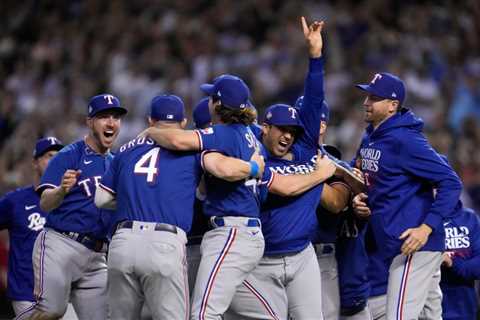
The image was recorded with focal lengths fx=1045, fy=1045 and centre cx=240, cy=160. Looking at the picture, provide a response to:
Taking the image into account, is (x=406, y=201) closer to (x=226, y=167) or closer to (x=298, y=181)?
(x=298, y=181)

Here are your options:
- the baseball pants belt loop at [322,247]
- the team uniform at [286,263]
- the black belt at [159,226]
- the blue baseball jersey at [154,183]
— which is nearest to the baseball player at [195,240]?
the team uniform at [286,263]

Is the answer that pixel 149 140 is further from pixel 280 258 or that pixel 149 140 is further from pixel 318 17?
pixel 318 17

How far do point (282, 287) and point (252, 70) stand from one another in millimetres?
7004

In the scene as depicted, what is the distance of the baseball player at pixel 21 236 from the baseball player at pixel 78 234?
72cm

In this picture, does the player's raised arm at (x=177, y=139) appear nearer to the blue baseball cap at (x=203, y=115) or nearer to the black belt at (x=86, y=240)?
the blue baseball cap at (x=203, y=115)

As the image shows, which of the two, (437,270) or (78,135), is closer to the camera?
(437,270)

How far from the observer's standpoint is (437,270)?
23.5 ft

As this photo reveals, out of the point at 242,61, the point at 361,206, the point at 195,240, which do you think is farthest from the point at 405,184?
the point at 242,61

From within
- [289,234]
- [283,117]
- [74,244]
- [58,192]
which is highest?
[283,117]

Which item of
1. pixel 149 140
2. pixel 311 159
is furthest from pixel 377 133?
pixel 149 140

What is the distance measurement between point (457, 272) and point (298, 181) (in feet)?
5.41

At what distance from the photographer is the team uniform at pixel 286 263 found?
7.10m

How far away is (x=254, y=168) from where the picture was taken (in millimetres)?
6738

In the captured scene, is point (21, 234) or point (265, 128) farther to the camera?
point (21, 234)
